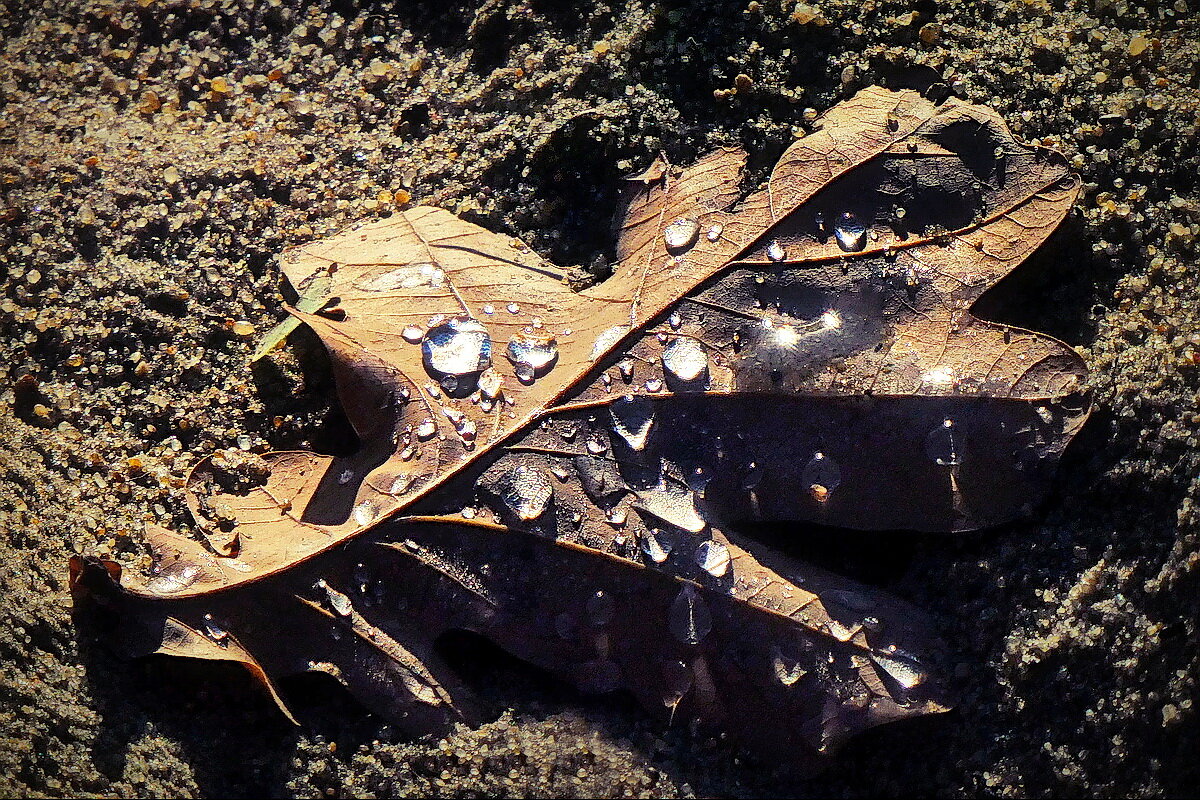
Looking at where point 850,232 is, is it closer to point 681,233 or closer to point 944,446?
point 681,233

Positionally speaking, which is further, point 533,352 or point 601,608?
point 533,352

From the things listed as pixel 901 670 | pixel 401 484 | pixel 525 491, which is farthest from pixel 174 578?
pixel 901 670

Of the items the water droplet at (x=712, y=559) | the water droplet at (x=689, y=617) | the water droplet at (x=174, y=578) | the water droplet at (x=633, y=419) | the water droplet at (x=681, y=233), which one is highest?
the water droplet at (x=681, y=233)

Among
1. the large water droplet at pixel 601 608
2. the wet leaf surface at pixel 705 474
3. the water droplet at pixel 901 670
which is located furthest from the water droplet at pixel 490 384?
the water droplet at pixel 901 670

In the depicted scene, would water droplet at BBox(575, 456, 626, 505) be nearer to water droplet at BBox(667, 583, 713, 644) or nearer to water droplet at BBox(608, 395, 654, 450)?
water droplet at BBox(608, 395, 654, 450)

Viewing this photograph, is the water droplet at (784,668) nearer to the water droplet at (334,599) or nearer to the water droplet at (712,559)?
the water droplet at (712,559)

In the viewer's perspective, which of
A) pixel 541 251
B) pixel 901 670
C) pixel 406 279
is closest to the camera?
pixel 901 670
